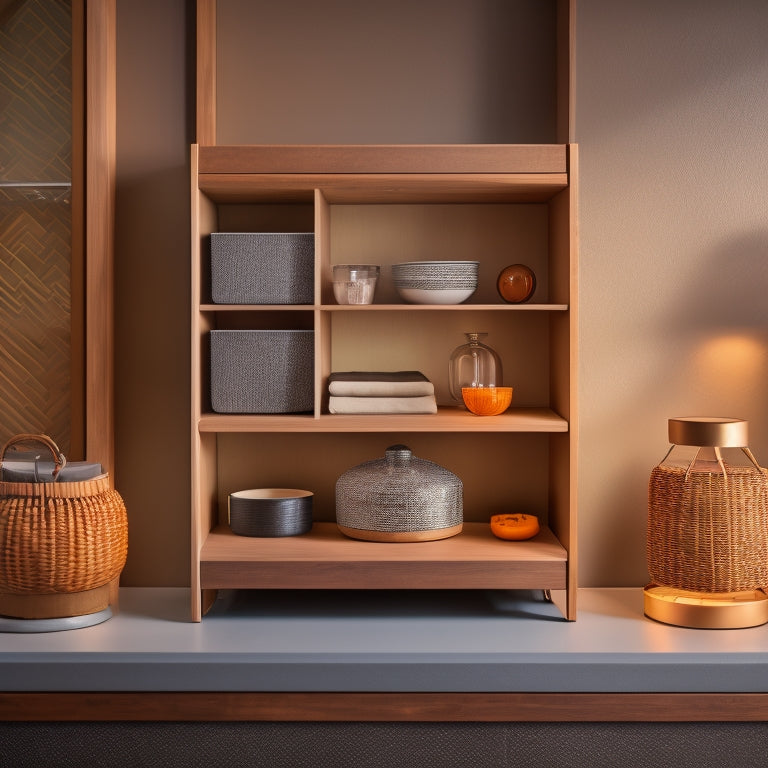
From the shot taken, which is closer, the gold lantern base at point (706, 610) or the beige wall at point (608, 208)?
the gold lantern base at point (706, 610)

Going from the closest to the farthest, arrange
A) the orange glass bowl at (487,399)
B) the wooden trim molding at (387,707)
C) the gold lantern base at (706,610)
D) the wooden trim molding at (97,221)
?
the wooden trim molding at (387,707) → the gold lantern base at (706,610) → the orange glass bowl at (487,399) → the wooden trim molding at (97,221)

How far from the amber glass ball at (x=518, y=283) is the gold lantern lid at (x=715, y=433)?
54 centimetres

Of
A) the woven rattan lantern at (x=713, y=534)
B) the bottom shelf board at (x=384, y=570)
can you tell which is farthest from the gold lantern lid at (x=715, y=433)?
the bottom shelf board at (x=384, y=570)

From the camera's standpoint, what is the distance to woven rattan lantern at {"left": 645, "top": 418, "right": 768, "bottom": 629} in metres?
2.20

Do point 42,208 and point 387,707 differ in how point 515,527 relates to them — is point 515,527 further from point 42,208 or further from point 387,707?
point 42,208

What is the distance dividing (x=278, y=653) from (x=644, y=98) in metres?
1.85

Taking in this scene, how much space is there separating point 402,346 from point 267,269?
0.51m

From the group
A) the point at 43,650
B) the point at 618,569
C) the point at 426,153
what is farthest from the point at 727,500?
the point at 43,650

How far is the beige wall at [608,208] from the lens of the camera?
2512mm

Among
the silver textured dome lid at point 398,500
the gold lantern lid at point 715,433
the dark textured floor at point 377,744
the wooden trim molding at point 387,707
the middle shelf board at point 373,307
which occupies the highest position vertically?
the middle shelf board at point 373,307

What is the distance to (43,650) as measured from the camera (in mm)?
2021

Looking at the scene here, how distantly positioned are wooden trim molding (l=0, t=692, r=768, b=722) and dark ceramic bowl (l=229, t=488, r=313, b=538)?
1.68 feet

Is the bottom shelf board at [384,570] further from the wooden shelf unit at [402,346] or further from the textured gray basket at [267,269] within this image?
the textured gray basket at [267,269]

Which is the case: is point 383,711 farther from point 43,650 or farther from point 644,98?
point 644,98
